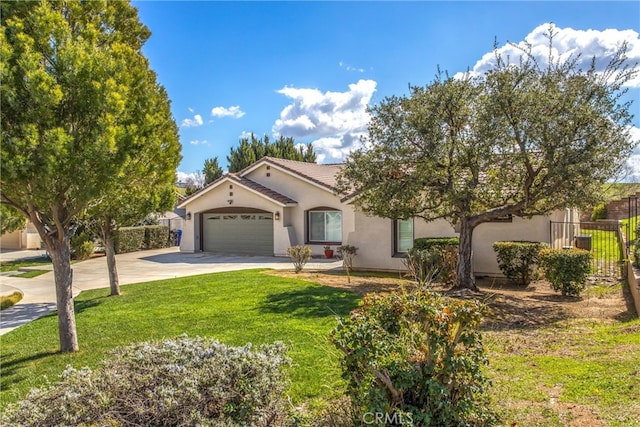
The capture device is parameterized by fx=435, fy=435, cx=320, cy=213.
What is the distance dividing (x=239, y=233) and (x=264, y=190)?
324cm

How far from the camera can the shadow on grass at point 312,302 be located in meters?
9.25

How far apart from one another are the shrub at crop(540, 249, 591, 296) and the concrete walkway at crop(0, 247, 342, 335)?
8.87 metres

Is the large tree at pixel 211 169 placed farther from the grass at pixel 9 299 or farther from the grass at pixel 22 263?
the grass at pixel 9 299

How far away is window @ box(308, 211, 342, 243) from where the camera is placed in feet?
74.2

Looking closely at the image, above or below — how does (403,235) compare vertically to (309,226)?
below

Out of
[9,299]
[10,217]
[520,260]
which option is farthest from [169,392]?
[10,217]

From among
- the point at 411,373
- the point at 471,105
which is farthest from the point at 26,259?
the point at 411,373

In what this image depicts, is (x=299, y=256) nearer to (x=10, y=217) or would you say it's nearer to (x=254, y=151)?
(x=10, y=217)

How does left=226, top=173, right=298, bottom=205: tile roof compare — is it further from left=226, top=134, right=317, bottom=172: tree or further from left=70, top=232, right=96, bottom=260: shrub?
left=226, top=134, right=317, bottom=172: tree

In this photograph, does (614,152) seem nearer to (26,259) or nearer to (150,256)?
(150,256)

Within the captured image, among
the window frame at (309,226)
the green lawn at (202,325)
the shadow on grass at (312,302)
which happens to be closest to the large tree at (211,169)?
the window frame at (309,226)

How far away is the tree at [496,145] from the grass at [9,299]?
1028 centimetres

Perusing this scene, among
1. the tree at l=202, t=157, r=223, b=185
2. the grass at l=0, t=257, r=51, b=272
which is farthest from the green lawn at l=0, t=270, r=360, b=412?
the tree at l=202, t=157, r=223, b=185

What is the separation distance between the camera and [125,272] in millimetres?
18234
